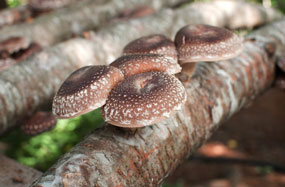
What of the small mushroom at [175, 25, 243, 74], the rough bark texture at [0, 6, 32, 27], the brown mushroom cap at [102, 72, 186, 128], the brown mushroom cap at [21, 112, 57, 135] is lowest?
the brown mushroom cap at [21, 112, 57, 135]

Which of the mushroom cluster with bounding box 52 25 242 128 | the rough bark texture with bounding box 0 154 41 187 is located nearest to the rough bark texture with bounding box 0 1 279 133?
the rough bark texture with bounding box 0 154 41 187

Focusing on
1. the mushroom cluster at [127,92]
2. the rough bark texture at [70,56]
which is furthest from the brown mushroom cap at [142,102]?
the rough bark texture at [70,56]

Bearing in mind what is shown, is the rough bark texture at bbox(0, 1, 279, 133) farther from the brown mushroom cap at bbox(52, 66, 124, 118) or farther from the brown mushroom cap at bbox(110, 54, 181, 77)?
the brown mushroom cap at bbox(110, 54, 181, 77)

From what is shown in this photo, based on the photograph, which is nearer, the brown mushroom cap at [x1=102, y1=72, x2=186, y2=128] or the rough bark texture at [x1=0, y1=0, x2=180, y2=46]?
the brown mushroom cap at [x1=102, y1=72, x2=186, y2=128]

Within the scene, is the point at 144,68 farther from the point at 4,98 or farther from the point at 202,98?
the point at 4,98

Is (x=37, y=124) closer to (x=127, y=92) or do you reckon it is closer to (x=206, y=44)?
(x=127, y=92)

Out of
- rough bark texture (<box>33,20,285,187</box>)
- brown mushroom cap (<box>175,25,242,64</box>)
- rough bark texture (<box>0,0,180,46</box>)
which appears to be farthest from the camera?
rough bark texture (<box>0,0,180,46</box>)
